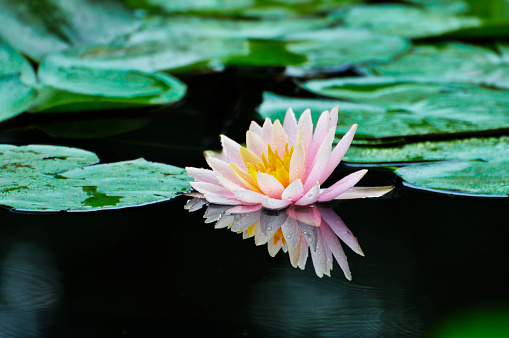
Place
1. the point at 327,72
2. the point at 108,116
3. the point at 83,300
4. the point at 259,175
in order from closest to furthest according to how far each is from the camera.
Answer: the point at 83,300, the point at 259,175, the point at 108,116, the point at 327,72

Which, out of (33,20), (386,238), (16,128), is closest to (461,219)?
(386,238)

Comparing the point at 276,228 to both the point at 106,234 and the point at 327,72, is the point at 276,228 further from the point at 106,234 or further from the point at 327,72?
the point at 327,72

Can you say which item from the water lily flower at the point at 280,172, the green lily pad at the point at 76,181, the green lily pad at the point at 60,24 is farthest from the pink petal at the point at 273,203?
the green lily pad at the point at 60,24

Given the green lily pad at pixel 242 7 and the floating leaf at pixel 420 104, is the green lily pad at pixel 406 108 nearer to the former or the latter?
the floating leaf at pixel 420 104

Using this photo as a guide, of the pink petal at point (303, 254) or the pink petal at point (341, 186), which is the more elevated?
the pink petal at point (341, 186)

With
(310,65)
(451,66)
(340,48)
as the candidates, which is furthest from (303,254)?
(340,48)

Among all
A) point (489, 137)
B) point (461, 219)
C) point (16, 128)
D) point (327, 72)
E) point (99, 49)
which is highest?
point (99, 49)

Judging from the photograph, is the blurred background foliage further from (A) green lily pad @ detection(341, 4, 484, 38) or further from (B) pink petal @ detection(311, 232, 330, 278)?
(B) pink petal @ detection(311, 232, 330, 278)
